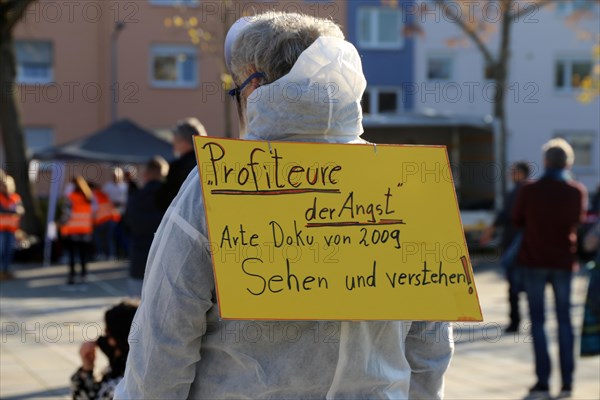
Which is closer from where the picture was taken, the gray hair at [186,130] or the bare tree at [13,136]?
the gray hair at [186,130]

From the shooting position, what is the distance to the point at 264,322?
2.09 m

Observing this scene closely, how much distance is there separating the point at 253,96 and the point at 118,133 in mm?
17492

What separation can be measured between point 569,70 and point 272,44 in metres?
37.9

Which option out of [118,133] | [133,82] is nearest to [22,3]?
[118,133]

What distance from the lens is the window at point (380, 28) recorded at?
121ft

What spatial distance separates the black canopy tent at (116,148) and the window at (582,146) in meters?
23.1

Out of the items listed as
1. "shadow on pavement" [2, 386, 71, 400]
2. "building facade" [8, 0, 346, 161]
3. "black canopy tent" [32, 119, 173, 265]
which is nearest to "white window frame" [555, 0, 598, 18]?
"building facade" [8, 0, 346, 161]

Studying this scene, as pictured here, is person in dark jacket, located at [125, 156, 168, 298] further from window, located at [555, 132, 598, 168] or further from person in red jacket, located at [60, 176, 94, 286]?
window, located at [555, 132, 598, 168]

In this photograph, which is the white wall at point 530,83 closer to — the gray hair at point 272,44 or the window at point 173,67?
the window at point 173,67

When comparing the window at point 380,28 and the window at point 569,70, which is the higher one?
the window at point 380,28

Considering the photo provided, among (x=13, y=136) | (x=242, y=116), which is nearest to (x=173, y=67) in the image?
(x=13, y=136)

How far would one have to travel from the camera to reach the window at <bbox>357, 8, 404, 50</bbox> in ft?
121

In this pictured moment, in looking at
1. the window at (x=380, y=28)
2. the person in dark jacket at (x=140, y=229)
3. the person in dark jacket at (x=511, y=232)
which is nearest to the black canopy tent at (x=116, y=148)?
the person in dark jacket at (x=511, y=232)

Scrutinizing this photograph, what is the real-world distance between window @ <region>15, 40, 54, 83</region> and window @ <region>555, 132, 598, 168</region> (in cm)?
1945
